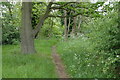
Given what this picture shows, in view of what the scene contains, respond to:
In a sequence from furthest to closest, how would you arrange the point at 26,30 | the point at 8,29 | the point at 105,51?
the point at 8,29 < the point at 26,30 < the point at 105,51

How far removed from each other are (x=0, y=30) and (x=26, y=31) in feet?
13.7

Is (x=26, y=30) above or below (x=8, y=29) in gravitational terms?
above

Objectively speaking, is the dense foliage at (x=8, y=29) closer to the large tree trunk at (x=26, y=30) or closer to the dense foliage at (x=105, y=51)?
the large tree trunk at (x=26, y=30)

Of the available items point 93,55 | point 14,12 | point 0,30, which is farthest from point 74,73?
point 14,12

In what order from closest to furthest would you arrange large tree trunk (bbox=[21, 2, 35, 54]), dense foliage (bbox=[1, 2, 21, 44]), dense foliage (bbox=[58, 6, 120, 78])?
dense foliage (bbox=[58, 6, 120, 78]) < large tree trunk (bbox=[21, 2, 35, 54]) < dense foliage (bbox=[1, 2, 21, 44])

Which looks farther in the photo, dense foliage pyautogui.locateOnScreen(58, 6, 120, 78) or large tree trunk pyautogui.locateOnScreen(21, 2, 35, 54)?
large tree trunk pyautogui.locateOnScreen(21, 2, 35, 54)

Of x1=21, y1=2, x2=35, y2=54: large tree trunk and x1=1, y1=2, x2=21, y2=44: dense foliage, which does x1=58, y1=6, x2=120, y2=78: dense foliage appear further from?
x1=1, y1=2, x2=21, y2=44: dense foliage

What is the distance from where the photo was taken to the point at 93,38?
686 centimetres

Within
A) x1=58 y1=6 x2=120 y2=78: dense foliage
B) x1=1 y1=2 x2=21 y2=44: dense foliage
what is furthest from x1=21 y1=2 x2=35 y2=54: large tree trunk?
x1=1 y1=2 x2=21 y2=44: dense foliage

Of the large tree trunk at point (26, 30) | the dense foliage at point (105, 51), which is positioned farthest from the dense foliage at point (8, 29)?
the dense foliage at point (105, 51)

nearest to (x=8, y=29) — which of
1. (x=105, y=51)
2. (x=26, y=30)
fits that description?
(x=26, y=30)

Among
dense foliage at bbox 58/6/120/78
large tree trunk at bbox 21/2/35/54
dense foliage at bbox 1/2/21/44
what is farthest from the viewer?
dense foliage at bbox 1/2/21/44

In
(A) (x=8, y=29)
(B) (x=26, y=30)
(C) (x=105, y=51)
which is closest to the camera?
(C) (x=105, y=51)

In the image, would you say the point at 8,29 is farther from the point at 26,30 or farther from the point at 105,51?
the point at 105,51
